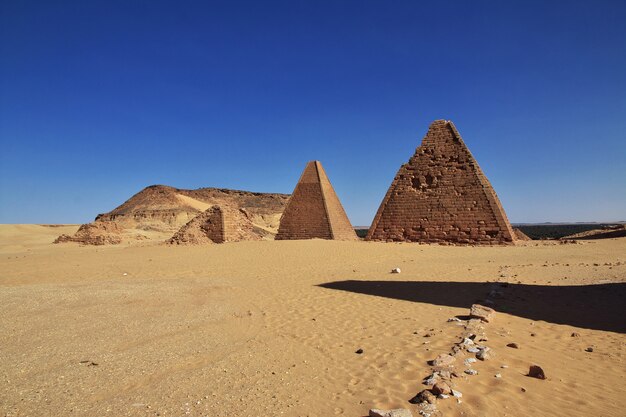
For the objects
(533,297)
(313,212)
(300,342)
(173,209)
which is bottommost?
(300,342)

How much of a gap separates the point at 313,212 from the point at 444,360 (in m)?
18.4

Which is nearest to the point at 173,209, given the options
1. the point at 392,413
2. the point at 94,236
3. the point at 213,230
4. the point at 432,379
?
the point at 94,236

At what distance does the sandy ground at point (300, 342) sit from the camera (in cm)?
312

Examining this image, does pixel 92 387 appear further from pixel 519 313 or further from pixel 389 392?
pixel 519 313

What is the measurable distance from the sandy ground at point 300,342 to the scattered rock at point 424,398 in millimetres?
77

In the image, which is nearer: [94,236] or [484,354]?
[484,354]

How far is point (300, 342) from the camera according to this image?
4.80 m

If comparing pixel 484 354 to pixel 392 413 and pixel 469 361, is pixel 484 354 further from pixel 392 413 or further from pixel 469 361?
pixel 392 413

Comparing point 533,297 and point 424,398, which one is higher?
point 533,297

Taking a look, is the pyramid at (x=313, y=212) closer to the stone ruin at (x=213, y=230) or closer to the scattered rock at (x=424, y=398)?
the stone ruin at (x=213, y=230)

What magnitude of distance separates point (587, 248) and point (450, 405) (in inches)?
673

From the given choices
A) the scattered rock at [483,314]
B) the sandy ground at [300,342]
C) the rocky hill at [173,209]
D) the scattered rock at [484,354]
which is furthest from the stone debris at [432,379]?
the rocky hill at [173,209]

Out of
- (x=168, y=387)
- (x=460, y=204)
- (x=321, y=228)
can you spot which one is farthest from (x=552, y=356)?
(x=321, y=228)

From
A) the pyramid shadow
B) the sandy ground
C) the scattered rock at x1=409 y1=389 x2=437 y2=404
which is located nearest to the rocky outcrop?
the sandy ground
